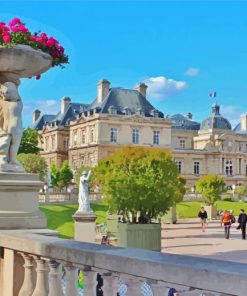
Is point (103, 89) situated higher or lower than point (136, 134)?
higher

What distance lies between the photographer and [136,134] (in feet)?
262

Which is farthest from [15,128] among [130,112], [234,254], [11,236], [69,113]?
[69,113]

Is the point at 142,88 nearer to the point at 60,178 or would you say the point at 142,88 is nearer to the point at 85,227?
the point at 60,178

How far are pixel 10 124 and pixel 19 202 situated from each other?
0.88 m

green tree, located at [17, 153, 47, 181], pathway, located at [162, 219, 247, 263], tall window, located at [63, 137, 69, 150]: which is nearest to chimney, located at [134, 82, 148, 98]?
tall window, located at [63, 137, 69, 150]

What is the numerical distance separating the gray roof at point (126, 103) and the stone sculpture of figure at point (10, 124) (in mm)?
72400

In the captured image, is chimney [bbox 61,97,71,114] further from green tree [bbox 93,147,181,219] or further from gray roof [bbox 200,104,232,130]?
green tree [bbox 93,147,181,219]

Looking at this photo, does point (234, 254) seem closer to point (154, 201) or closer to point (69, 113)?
point (154, 201)

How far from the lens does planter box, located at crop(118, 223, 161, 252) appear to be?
849 inches

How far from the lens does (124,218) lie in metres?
24.8

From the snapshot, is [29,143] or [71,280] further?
[29,143]

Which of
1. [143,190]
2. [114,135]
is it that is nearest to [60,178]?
[114,135]

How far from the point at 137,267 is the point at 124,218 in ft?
71.6

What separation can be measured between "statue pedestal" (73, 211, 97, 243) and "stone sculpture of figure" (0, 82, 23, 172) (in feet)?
47.5
